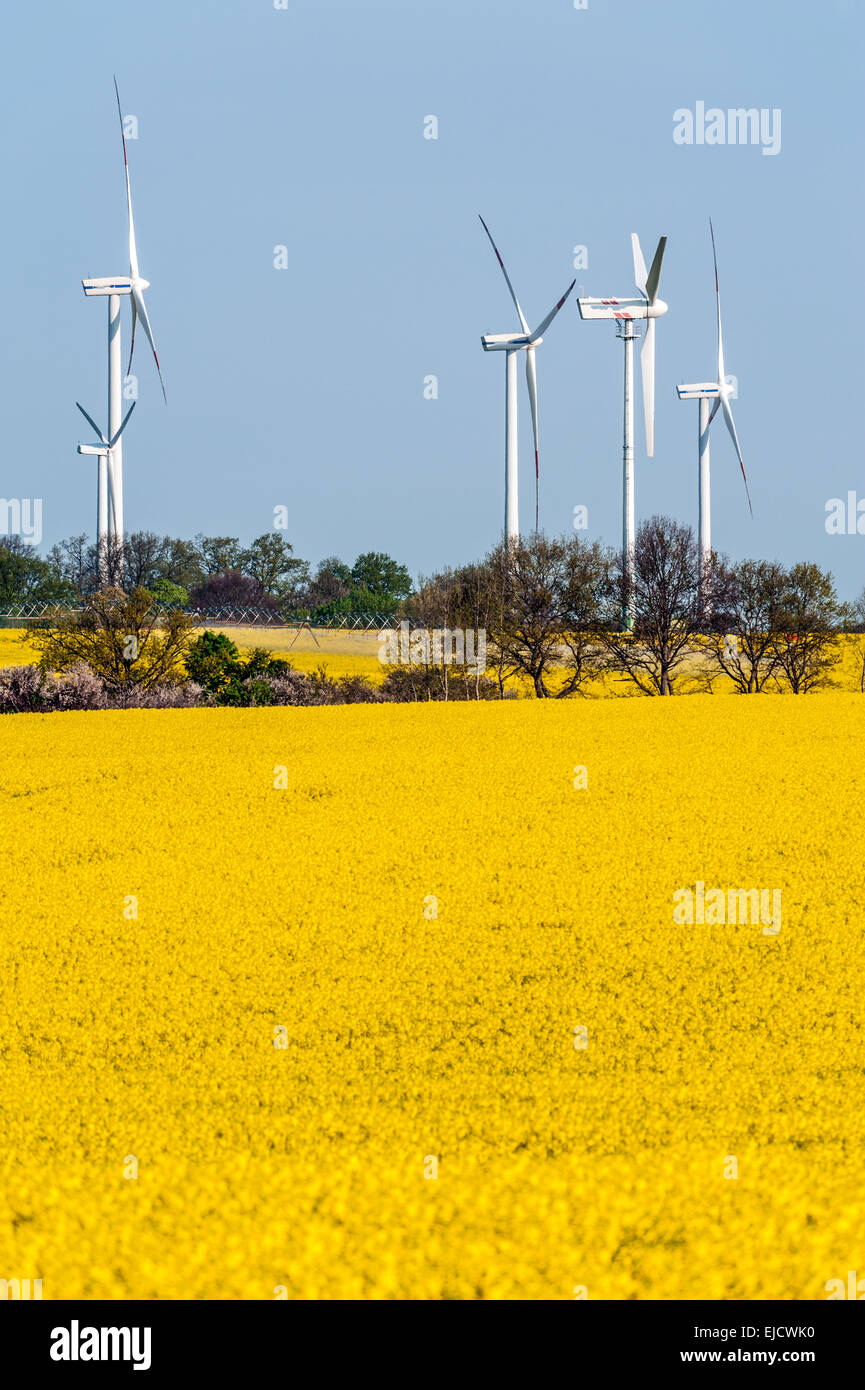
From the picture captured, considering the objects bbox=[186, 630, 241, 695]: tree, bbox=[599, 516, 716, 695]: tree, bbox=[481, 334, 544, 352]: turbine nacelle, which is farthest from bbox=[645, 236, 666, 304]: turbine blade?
bbox=[186, 630, 241, 695]: tree

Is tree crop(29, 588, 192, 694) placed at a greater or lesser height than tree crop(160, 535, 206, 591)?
lesser

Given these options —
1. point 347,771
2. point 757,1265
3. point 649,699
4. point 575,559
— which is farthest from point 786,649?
point 757,1265

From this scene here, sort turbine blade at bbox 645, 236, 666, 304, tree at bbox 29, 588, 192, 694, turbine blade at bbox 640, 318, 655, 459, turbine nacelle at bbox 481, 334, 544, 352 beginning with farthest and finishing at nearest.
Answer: turbine nacelle at bbox 481, 334, 544, 352 < turbine blade at bbox 645, 236, 666, 304 < turbine blade at bbox 640, 318, 655, 459 < tree at bbox 29, 588, 192, 694

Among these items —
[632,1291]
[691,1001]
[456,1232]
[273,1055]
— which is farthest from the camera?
[691,1001]

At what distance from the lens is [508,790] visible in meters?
15.7

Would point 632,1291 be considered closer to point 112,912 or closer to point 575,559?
point 112,912

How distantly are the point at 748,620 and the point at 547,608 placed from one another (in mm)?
7747

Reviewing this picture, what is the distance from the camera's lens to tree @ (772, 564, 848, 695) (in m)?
41.1

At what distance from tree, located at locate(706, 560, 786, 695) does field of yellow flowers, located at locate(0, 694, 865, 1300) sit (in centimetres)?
2542

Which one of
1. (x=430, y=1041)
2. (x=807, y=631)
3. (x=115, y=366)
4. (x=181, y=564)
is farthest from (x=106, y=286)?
(x=181, y=564)

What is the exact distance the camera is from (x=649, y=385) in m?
40.0

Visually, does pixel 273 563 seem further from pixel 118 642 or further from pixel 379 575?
pixel 118 642

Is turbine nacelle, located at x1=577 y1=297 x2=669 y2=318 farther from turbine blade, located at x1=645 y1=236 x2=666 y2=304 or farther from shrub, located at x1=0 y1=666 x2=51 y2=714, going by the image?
shrub, located at x1=0 y1=666 x2=51 y2=714

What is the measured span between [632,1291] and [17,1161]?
10.5ft
